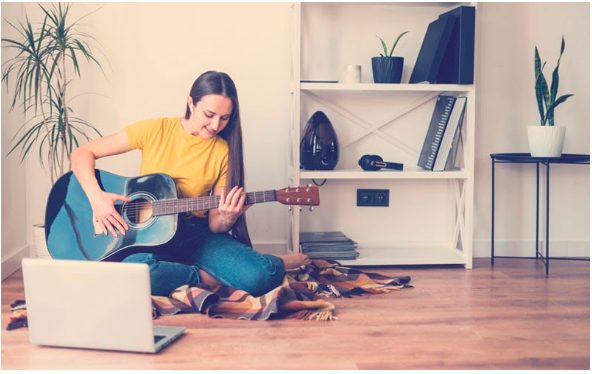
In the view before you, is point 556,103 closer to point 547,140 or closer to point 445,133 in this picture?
point 547,140

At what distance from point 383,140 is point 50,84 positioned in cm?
141

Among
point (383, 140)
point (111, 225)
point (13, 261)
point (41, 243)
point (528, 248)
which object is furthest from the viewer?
point (528, 248)

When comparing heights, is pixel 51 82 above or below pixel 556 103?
above

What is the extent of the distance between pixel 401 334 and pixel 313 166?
115 cm

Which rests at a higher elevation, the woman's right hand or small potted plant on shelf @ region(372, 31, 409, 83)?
small potted plant on shelf @ region(372, 31, 409, 83)

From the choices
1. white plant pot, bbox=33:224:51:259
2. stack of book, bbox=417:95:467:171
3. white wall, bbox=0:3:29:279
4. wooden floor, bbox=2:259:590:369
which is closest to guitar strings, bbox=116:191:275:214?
wooden floor, bbox=2:259:590:369

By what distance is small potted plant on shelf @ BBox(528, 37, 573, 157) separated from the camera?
3.24 m

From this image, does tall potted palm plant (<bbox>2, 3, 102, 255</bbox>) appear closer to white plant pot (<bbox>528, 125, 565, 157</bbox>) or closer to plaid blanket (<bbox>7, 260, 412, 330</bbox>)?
plaid blanket (<bbox>7, 260, 412, 330</bbox>)

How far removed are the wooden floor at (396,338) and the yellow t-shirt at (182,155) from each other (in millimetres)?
514

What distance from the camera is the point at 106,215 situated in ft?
8.45

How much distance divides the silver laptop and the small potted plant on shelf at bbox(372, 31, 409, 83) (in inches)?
63.5

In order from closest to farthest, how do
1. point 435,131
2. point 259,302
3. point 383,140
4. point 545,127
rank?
point 259,302
point 545,127
point 435,131
point 383,140

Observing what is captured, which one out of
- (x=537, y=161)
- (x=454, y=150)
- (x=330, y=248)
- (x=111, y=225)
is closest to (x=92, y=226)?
(x=111, y=225)

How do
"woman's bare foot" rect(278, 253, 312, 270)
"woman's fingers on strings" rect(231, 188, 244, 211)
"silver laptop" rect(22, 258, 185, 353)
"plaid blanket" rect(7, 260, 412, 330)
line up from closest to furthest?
"silver laptop" rect(22, 258, 185, 353)
"plaid blanket" rect(7, 260, 412, 330)
"woman's fingers on strings" rect(231, 188, 244, 211)
"woman's bare foot" rect(278, 253, 312, 270)
